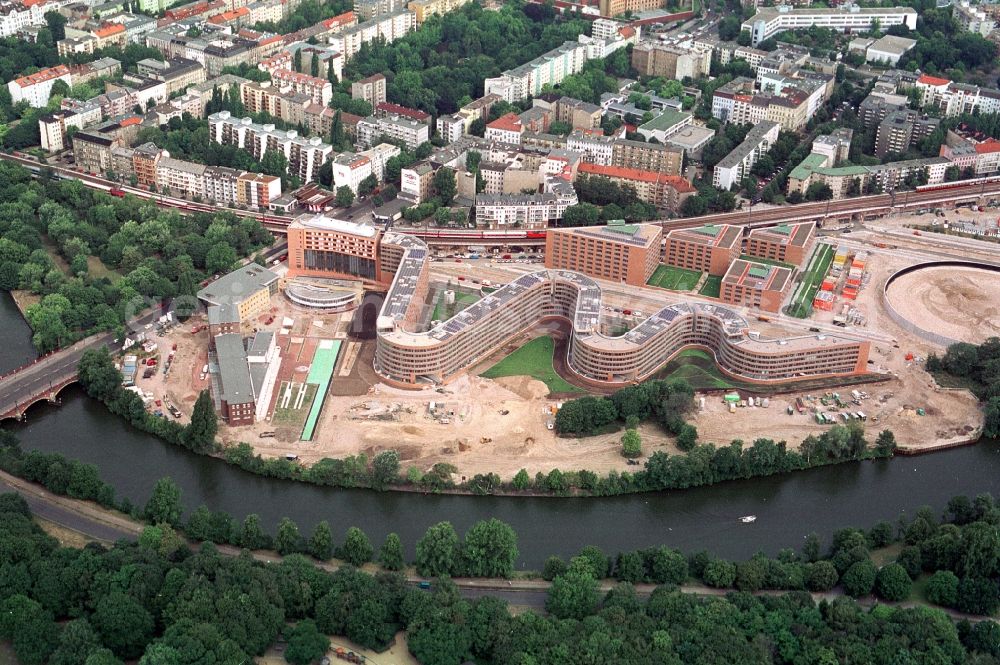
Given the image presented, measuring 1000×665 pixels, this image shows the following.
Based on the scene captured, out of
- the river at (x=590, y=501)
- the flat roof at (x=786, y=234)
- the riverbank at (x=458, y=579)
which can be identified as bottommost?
the river at (x=590, y=501)

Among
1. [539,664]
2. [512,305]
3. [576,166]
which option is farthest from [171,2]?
[539,664]

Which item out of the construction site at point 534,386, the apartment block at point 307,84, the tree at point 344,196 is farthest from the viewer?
the apartment block at point 307,84

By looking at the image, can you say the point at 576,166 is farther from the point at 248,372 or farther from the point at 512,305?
the point at 248,372

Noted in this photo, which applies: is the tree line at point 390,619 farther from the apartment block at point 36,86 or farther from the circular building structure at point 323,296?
the apartment block at point 36,86

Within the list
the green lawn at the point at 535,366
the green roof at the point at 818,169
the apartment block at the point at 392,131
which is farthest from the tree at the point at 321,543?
the green roof at the point at 818,169

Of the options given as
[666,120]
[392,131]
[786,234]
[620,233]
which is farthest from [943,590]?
[392,131]

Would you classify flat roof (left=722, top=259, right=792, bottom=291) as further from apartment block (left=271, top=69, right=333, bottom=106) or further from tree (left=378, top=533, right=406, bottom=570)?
apartment block (left=271, top=69, right=333, bottom=106)
